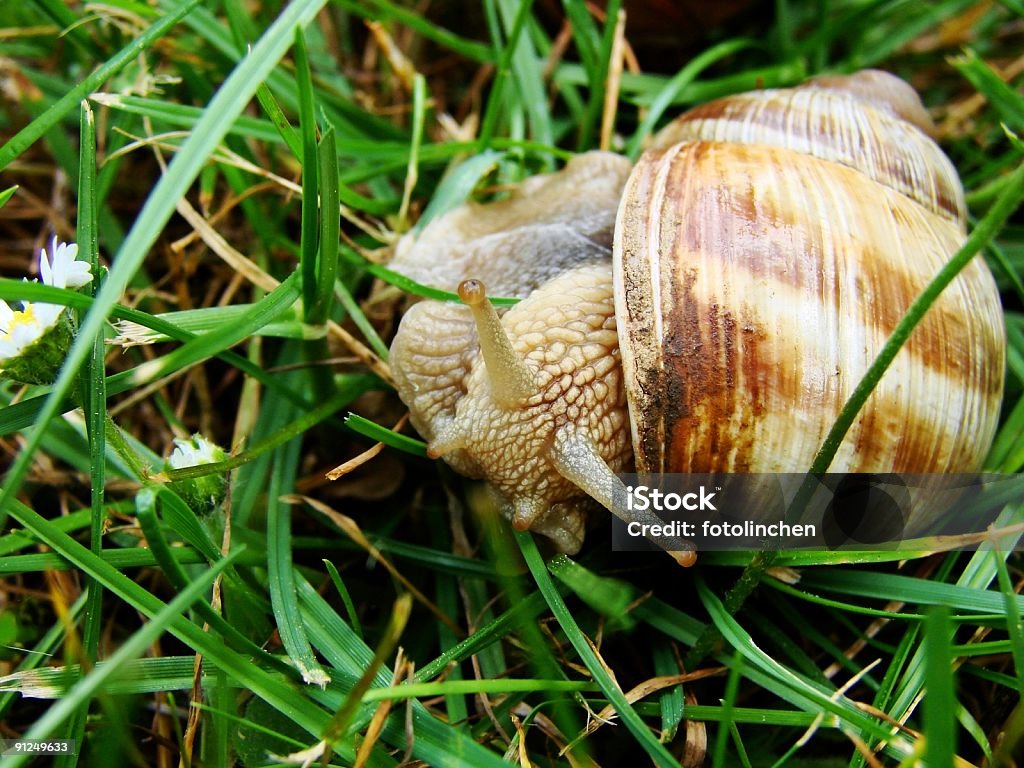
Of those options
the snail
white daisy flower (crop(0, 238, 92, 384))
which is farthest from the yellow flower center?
the snail

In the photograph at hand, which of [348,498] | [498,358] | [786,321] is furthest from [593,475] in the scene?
[348,498]

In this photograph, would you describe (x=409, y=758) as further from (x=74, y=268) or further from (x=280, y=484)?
(x=74, y=268)

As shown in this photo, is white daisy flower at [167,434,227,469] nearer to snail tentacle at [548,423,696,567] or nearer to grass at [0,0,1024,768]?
grass at [0,0,1024,768]

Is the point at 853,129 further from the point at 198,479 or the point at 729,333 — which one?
the point at 198,479

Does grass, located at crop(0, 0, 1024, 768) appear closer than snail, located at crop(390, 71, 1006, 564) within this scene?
Yes

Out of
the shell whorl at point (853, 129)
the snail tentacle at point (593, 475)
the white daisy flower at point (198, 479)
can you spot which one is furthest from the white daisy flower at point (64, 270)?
the shell whorl at point (853, 129)

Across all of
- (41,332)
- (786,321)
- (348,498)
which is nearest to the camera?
(41,332)

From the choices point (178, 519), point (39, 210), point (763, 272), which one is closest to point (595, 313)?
point (763, 272)
